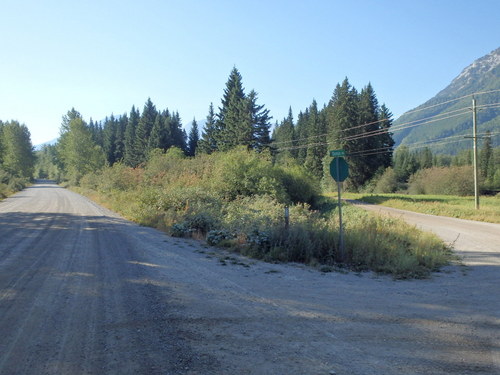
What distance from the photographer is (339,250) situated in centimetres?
1003

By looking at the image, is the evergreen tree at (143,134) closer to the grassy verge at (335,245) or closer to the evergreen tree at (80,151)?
the evergreen tree at (80,151)

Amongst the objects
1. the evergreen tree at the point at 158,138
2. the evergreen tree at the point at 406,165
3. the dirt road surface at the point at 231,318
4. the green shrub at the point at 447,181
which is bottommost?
the dirt road surface at the point at 231,318

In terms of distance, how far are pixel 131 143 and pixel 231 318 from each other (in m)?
87.6

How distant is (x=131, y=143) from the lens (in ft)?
285

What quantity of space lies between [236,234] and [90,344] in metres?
8.03

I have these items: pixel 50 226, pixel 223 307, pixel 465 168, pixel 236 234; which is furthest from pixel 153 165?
pixel 465 168

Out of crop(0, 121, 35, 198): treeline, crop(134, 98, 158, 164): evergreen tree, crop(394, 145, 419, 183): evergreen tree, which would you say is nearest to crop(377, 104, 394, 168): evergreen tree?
crop(394, 145, 419, 183): evergreen tree

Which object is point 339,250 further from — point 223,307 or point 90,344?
point 90,344

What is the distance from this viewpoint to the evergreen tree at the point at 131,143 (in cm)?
7894

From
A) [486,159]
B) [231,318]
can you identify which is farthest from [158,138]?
[486,159]

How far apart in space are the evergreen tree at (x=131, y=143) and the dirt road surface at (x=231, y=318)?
71034 millimetres

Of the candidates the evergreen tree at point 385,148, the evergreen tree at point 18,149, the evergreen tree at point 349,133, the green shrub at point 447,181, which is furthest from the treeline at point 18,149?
the green shrub at point 447,181

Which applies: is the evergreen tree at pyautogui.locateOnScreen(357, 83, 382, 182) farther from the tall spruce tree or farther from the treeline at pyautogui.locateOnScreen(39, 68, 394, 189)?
the tall spruce tree

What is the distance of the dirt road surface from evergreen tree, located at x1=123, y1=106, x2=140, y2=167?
7103 centimetres
